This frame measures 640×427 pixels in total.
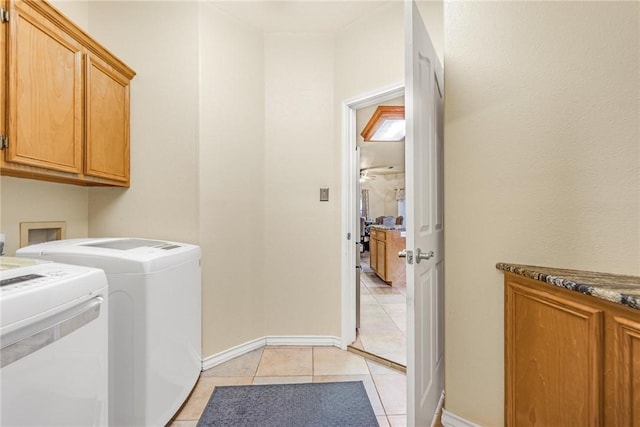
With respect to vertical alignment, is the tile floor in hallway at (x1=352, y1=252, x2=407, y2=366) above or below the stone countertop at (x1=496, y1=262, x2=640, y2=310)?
below

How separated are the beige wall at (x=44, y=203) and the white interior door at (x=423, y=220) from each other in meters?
1.98

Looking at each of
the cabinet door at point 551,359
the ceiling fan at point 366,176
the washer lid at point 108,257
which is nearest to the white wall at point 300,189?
the washer lid at point 108,257

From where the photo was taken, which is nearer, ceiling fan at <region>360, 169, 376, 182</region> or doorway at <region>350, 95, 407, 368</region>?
doorway at <region>350, 95, 407, 368</region>

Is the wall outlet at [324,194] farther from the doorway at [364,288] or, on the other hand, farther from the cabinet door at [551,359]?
the cabinet door at [551,359]

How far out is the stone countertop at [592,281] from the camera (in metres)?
0.77

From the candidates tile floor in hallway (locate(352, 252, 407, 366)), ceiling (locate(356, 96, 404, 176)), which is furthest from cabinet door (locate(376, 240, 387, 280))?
ceiling (locate(356, 96, 404, 176))

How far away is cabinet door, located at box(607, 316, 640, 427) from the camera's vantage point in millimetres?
761

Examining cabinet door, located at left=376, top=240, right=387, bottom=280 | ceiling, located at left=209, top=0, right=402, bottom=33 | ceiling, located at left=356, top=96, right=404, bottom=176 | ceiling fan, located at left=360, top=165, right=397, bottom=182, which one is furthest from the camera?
ceiling fan, located at left=360, top=165, right=397, bottom=182

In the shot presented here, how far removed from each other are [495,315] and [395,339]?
1399 mm

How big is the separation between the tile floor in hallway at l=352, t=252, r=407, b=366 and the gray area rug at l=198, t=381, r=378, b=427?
20.8 inches

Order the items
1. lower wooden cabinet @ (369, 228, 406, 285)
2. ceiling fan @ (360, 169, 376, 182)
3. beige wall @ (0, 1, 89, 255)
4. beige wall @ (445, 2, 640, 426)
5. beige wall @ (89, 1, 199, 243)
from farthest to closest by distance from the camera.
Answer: ceiling fan @ (360, 169, 376, 182) < lower wooden cabinet @ (369, 228, 406, 285) < beige wall @ (89, 1, 199, 243) < beige wall @ (0, 1, 89, 255) < beige wall @ (445, 2, 640, 426)

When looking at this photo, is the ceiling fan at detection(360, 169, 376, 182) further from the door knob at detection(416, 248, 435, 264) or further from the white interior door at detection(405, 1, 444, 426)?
the door knob at detection(416, 248, 435, 264)

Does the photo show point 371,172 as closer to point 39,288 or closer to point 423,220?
point 423,220

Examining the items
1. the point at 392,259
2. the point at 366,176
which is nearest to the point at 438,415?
the point at 392,259
